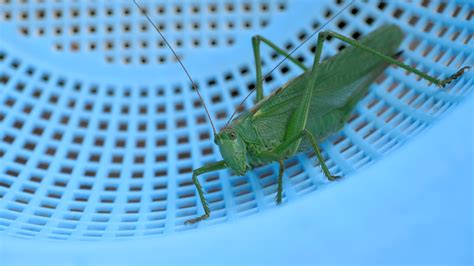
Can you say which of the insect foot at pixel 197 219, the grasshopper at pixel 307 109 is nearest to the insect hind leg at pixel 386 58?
the grasshopper at pixel 307 109

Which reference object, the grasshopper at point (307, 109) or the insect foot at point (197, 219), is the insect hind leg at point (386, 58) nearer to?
the grasshopper at point (307, 109)

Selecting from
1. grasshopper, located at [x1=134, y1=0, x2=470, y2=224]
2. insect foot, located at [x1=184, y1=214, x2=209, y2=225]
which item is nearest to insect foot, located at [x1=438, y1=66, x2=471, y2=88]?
grasshopper, located at [x1=134, y1=0, x2=470, y2=224]

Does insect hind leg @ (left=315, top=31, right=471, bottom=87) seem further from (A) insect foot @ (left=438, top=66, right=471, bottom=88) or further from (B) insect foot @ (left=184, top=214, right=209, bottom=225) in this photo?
(B) insect foot @ (left=184, top=214, right=209, bottom=225)

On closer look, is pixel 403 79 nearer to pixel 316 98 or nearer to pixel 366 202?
pixel 316 98

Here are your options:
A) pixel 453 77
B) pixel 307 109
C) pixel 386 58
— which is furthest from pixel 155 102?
pixel 453 77

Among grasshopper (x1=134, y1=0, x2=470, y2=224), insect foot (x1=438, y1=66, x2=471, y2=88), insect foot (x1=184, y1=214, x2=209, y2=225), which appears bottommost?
insect foot (x1=184, y1=214, x2=209, y2=225)
